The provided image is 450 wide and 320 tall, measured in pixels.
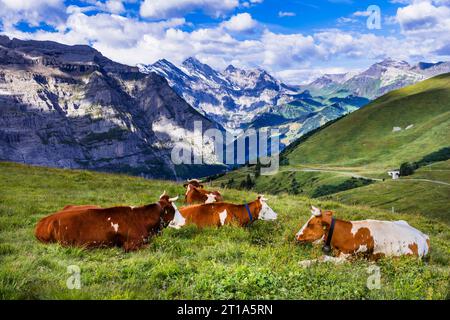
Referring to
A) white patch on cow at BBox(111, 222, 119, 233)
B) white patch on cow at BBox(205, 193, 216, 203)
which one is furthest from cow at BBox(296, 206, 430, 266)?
white patch on cow at BBox(205, 193, 216, 203)

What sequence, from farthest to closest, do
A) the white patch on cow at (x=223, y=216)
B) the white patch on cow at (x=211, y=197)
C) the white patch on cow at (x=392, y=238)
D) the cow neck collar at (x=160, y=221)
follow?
the white patch on cow at (x=211, y=197) → the white patch on cow at (x=223, y=216) → the cow neck collar at (x=160, y=221) → the white patch on cow at (x=392, y=238)

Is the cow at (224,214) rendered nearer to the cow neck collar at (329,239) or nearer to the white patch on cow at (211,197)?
the cow neck collar at (329,239)

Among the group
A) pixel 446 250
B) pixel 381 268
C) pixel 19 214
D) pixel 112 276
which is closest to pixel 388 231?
pixel 381 268

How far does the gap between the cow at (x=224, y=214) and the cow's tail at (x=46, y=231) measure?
4.94 m

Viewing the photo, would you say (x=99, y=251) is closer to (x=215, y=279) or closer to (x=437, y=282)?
(x=215, y=279)

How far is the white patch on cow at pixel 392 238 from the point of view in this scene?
12.7m

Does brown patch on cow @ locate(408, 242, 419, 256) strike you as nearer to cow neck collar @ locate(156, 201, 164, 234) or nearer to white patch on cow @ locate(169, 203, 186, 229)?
white patch on cow @ locate(169, 203, 186, 229)

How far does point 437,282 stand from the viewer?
9.38m

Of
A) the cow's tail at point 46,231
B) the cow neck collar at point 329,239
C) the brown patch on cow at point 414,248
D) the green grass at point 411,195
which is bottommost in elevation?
the green grass at point 411,195

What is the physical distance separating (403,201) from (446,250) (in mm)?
150511

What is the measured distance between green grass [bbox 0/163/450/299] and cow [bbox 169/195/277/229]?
0.46 metres

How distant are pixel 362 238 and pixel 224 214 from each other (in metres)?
5.61

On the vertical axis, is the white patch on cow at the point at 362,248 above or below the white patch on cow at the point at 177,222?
below

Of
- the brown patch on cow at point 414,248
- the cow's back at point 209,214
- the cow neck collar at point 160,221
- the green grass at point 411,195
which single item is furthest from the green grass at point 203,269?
the green grass at point 411,195
